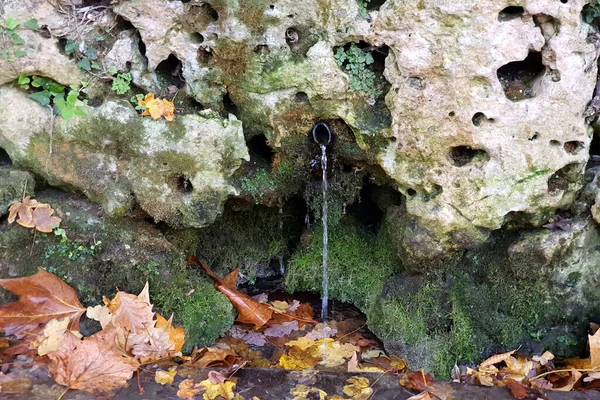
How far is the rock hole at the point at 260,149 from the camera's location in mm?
4402

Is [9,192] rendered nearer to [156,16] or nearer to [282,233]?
[156,16]

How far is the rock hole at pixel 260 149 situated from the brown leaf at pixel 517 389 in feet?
7.30

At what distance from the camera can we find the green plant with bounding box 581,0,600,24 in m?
3.55

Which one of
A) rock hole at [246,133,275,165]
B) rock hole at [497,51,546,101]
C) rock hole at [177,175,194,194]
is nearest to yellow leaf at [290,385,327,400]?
rock hole at [177,175,194,194]

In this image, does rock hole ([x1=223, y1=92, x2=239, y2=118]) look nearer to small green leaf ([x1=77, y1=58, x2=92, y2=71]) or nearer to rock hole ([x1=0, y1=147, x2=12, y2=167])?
small green leaf ([x1=77, y1=58, x2=92, y2=71])

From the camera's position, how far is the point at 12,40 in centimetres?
385

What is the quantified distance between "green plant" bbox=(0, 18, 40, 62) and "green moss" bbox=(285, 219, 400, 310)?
257 cm

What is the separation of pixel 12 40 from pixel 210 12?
4.33ft

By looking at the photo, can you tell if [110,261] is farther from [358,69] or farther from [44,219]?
[358,69]

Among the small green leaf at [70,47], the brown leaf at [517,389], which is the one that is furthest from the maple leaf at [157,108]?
the brown leaf at [517,389]

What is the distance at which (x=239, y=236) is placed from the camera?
195 inches

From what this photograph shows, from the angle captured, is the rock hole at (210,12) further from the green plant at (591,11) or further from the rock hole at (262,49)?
the green plant at (591,11)

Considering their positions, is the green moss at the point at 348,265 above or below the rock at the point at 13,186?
below

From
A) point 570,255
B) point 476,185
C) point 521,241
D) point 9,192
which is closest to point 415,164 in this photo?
point 476,185
